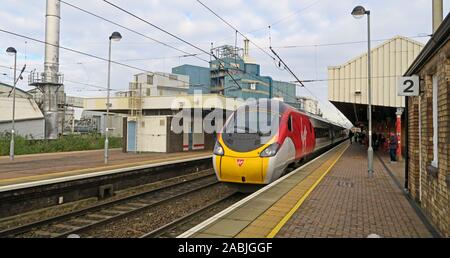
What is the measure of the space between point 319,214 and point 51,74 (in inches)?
1295

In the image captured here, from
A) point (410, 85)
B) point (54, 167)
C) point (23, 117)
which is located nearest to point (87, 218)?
point (54, 167)

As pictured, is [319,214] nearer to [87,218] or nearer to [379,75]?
[87,218]

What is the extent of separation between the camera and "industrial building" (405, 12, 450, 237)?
5.04 metres

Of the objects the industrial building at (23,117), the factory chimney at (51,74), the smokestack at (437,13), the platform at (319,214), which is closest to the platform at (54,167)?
the platform at (319,214)

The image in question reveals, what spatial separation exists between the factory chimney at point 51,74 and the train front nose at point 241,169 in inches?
1088

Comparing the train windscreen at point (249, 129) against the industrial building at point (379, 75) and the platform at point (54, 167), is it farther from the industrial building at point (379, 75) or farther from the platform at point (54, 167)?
the industrial building at point (379, 75)

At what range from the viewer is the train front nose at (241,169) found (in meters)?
9.26

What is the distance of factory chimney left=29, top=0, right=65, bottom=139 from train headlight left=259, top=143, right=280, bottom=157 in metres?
28.3

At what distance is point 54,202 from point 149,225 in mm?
3750

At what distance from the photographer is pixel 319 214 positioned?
21.9 feet

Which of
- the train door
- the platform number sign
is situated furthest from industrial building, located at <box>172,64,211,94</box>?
the platform number sign

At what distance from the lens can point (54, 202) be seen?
10.2m
